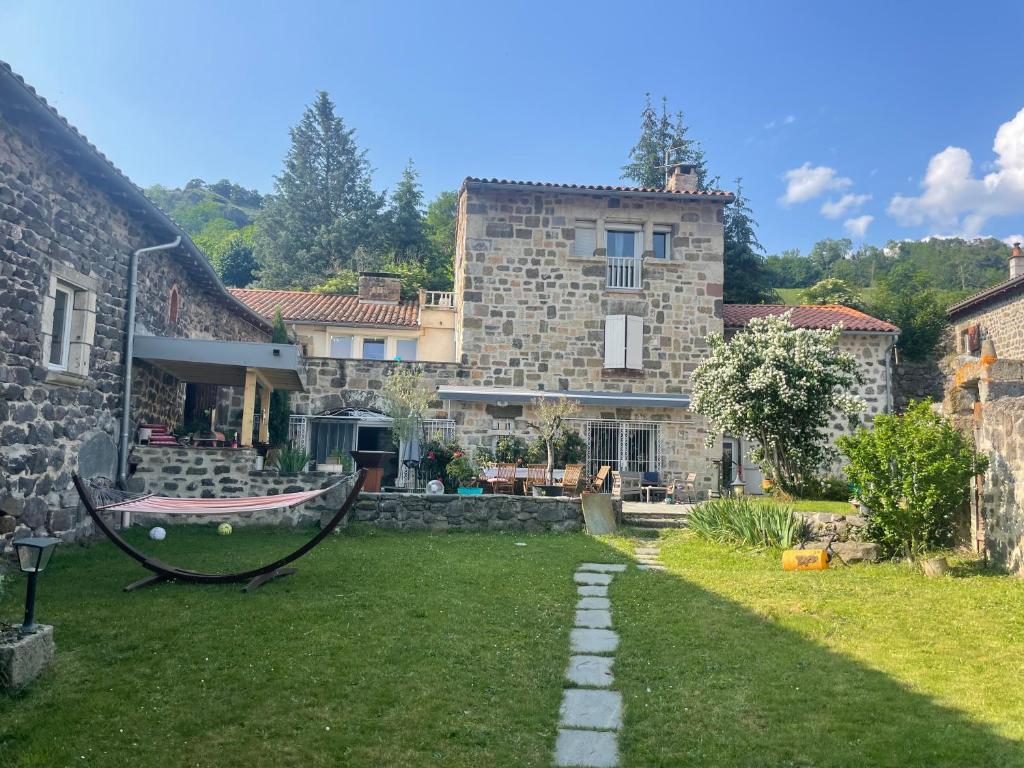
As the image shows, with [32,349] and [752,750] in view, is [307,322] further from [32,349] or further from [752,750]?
[752,750]

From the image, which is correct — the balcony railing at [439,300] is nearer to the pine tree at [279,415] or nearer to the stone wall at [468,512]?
the pine tree at [279,415]

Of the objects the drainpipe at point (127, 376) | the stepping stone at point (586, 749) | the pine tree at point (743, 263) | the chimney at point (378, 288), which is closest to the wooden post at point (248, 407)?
the drainpipe at point (127, 376)

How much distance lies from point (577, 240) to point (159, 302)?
998 cm

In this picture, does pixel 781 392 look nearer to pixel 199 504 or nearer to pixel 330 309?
pixel 199 504

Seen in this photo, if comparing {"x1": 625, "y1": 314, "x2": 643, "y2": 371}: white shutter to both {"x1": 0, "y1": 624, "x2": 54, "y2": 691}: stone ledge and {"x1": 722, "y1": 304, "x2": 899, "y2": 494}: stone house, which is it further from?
{"x1": 0, "y1": 624, "x2": 54, "y2": 691}: stone ledge

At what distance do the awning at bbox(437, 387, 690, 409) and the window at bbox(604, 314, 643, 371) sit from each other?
78 cm

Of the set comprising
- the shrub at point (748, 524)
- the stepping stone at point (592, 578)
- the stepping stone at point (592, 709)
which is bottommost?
the stepping stone at point (592, 709)

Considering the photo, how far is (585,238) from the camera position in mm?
18922

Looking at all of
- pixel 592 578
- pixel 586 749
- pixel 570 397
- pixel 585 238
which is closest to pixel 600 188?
pixel 585 238

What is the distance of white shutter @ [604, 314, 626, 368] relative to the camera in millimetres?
18359

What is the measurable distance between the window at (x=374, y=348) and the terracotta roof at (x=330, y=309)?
691 mm

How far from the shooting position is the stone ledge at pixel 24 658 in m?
4.42

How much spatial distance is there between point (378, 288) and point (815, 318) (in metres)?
13.0

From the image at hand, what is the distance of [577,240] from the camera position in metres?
18.8
